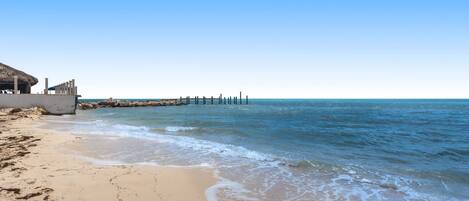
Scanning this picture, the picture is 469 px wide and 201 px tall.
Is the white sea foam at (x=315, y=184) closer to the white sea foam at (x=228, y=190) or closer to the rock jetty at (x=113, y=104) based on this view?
the white sea foam at (x=228, y=190)

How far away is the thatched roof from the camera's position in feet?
131

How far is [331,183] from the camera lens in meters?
10.4

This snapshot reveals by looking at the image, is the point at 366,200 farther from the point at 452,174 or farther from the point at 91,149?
the point at 91,149

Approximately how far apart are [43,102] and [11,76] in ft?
15.5

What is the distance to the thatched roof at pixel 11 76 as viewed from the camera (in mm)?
39844

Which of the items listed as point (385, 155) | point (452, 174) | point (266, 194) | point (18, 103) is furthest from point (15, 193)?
point (18, 103)

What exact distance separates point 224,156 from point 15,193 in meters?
7.79

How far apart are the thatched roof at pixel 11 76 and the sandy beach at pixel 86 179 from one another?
29972mm

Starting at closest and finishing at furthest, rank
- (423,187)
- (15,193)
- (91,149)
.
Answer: (15,193)
(423,187)
(91,149)

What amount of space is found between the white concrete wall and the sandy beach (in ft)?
85.8

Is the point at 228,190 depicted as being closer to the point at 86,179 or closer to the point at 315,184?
the point at 315,184

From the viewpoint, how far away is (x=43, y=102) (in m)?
39.5

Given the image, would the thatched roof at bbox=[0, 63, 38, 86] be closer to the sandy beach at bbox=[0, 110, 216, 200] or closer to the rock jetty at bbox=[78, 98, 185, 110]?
the rock jetty at bbox=[78, 98, 185, 110]

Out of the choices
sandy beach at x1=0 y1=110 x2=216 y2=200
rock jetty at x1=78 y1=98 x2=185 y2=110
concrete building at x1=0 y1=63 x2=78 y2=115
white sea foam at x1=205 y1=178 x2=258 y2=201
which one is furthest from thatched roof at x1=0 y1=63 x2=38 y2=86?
white sea foam at x1=205 y1=178 x2=258 y2=201
